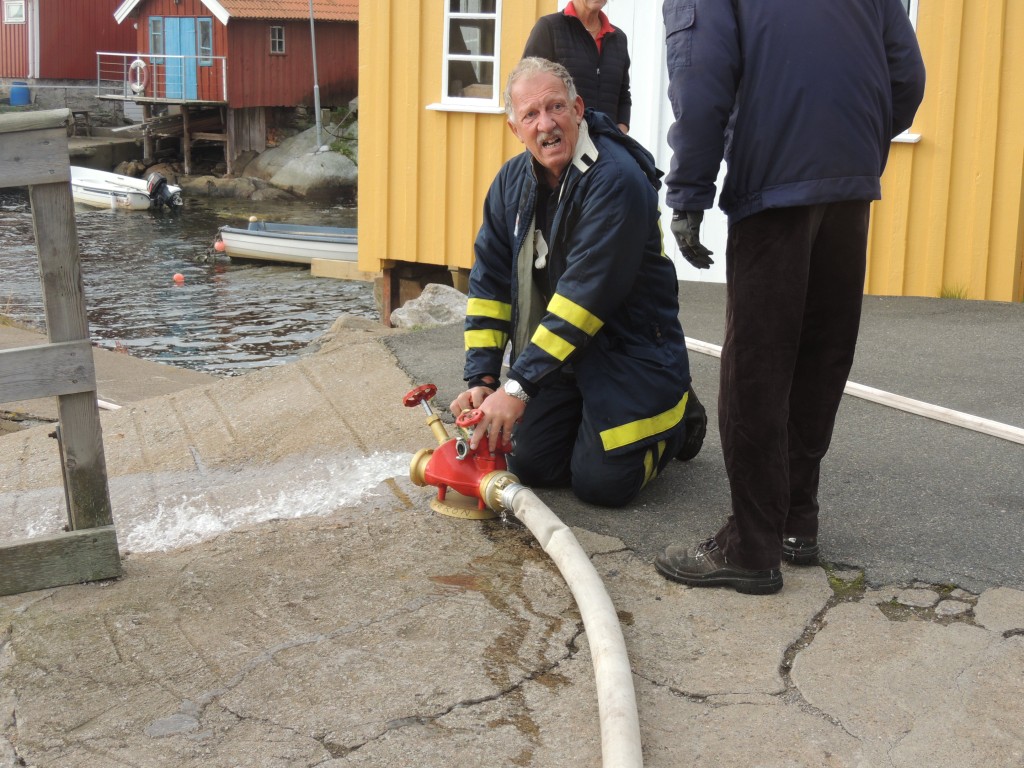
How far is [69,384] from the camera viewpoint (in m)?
3.59

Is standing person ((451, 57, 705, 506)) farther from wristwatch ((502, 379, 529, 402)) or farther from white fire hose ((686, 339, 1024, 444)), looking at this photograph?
white fire hose ((686, 339, 1024, 444))

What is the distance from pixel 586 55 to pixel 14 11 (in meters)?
38.1

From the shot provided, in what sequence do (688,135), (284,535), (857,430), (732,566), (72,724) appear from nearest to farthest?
(72,724) < (688,135) < (732,566) < (284,535) < (857,430)

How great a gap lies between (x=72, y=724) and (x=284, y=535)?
1324mm

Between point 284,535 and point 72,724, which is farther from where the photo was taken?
point 284,535

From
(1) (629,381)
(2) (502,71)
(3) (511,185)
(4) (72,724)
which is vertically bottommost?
(4) (72,724)

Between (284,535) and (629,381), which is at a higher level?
(629,381)

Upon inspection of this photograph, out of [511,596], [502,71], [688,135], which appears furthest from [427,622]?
[502,71]

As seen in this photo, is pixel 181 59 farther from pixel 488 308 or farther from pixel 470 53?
pixel 488 308

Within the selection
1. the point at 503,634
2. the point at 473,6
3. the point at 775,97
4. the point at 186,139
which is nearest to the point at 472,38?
the point at 473,6

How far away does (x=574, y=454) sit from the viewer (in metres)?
4.20

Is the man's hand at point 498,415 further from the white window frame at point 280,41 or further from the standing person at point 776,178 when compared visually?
the white window frame at point 280,41

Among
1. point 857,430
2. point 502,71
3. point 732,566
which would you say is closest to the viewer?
point 732,566

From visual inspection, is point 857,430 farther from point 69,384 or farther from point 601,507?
point 69,384
